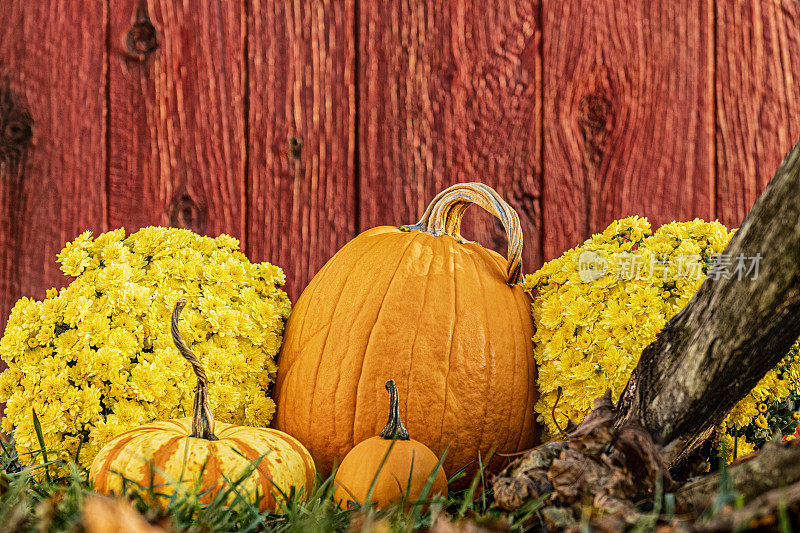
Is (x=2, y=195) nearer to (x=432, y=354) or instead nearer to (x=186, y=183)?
(x=186, y=183)

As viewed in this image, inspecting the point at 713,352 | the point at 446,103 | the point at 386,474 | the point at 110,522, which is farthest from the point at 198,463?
the point at 446,103

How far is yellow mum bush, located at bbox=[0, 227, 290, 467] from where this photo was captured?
153cm

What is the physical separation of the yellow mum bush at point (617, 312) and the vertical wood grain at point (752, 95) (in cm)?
66

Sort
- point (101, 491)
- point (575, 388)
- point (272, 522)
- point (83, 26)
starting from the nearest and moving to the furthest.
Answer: point (272, 522) < point (101, 491) < point (575, 388) < point (83, 26)

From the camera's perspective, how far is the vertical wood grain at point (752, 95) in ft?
6.97

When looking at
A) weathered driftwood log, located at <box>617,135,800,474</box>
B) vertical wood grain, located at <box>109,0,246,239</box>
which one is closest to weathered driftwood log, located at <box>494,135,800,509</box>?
weathered driftwood log, located at <box>617,135,800,474</box>

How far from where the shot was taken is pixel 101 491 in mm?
1260

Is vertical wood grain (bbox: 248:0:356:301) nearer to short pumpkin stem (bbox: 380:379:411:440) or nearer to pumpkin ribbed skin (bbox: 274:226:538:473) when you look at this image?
pumpkin ribbed skin (bbox: 274:226:538:473)

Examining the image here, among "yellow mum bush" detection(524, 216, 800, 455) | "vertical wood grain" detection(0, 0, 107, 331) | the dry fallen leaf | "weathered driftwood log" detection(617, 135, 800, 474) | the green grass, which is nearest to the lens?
the dry fallen leaf

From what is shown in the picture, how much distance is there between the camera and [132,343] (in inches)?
62.0

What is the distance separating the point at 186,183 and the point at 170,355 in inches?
29.0

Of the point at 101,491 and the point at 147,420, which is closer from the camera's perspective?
the point at 101,491

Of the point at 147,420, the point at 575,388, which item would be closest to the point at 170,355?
the point at 147,420

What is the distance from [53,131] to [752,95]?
2180 millimetres
